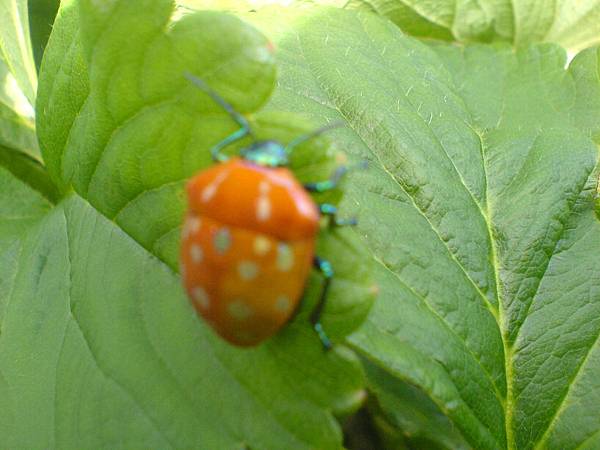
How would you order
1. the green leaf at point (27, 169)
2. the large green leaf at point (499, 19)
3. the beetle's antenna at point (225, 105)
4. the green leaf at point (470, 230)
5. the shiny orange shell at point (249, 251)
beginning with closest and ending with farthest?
the shiny orange shell at point (249, 251)
the beetle's antenna at point (225, 105)
the green leaf at point (470, 230)
the green leaf at point (27, 169)
the large green leaf at point (499, 19)

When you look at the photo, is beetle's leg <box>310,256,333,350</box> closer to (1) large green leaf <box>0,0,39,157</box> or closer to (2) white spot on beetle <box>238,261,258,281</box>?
(2) white spot on beetle <box>238,261,258,281</box>

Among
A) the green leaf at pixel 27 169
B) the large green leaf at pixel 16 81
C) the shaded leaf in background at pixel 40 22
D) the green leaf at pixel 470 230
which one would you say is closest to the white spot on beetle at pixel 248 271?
the green leaf at pixel 470 230

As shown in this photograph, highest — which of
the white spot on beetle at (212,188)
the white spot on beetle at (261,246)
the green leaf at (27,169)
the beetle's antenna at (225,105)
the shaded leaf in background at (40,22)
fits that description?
the beetle's antenna at (225,105)

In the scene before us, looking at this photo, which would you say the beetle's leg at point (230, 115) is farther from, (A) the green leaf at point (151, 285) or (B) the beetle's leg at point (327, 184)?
(B) the beetle's leg at point (327, 184)

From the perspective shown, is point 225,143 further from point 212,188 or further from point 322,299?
point 322,299

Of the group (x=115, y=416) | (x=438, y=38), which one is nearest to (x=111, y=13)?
(x=115, y=416)

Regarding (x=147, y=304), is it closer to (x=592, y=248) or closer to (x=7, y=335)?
(x=7, y=335)

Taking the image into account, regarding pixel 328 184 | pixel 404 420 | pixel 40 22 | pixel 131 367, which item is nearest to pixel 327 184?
pixel 328 184
